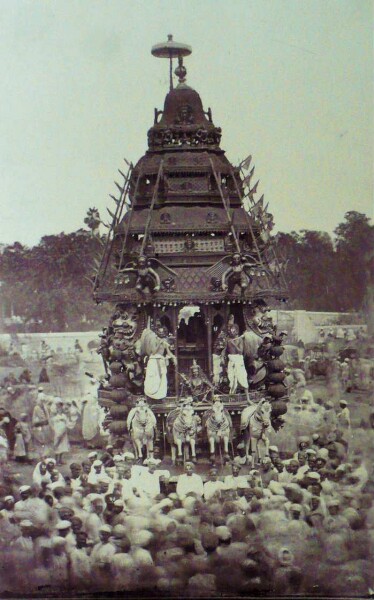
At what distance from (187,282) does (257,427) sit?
2.82 metres

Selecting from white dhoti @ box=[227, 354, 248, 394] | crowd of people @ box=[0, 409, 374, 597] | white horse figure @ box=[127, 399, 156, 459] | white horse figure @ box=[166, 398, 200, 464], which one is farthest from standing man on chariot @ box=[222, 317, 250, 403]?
crowd of people @ box=[0, 409, 374, 597]

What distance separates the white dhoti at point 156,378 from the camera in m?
17.2

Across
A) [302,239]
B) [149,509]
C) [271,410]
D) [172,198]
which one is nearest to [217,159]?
[172,198]

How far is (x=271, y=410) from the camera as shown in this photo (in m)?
17.9

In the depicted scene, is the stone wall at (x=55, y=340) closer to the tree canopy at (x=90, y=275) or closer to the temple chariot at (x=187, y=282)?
the tree canopy at (x=90, y=275)

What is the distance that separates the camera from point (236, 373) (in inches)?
682

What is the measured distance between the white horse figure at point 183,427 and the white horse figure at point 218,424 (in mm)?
223

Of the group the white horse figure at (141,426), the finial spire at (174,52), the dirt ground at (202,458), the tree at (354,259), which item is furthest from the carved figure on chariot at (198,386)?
the finial spire at (174,52)

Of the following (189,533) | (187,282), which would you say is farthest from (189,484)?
(187,282)

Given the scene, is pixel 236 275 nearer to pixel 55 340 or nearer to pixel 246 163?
pixel 246 163

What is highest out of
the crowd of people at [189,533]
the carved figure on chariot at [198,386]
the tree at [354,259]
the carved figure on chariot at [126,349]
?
the tree at [354,259]

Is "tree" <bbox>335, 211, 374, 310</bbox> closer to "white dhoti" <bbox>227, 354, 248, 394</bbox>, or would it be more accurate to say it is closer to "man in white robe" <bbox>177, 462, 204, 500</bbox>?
"white dhoti" <bbox>227, 354, 248, 394</bbox>

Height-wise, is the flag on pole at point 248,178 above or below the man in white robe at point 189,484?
above

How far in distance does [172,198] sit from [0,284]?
468 cm
